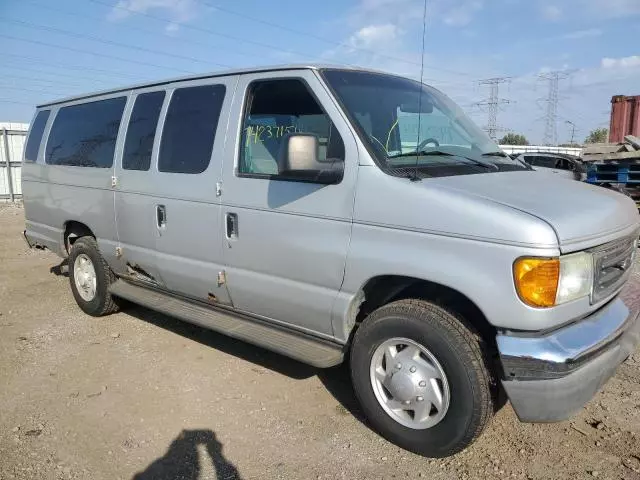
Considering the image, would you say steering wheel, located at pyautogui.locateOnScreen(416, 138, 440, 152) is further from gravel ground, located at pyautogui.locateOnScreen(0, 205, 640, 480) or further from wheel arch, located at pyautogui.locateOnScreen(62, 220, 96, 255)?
wheel arch, located at pyautogui.locateOnScreen(62, 220, 96, 255)

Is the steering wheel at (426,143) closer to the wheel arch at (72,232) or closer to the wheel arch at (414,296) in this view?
the wheel arch at (414,296)

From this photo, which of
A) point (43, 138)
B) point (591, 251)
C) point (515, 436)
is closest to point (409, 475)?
point (515, 436)

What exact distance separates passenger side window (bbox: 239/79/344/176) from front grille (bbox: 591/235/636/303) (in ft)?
5.63

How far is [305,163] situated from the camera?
122 inches

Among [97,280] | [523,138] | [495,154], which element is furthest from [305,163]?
[523,138]

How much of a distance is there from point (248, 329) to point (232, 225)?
75 cm

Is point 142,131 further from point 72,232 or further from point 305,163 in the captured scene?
point 305,163

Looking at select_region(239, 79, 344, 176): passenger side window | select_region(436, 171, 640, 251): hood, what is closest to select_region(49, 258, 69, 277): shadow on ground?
select_region(239, 79, 344, 176): passenger side window

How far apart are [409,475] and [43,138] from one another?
525 cm

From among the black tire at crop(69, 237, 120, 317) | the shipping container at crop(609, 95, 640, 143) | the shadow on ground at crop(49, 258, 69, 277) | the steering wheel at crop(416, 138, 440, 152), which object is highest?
the shipping container at crop(609, 95, 640, 143)

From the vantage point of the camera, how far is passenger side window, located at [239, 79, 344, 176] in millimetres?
3508

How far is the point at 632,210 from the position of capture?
10.9 feet

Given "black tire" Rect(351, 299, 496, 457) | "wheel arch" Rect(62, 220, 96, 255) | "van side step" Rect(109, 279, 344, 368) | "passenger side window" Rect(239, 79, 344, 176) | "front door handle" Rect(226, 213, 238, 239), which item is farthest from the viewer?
"wheel arch" Rect(62, 220, 96, 255)

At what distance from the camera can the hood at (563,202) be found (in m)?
2.65
